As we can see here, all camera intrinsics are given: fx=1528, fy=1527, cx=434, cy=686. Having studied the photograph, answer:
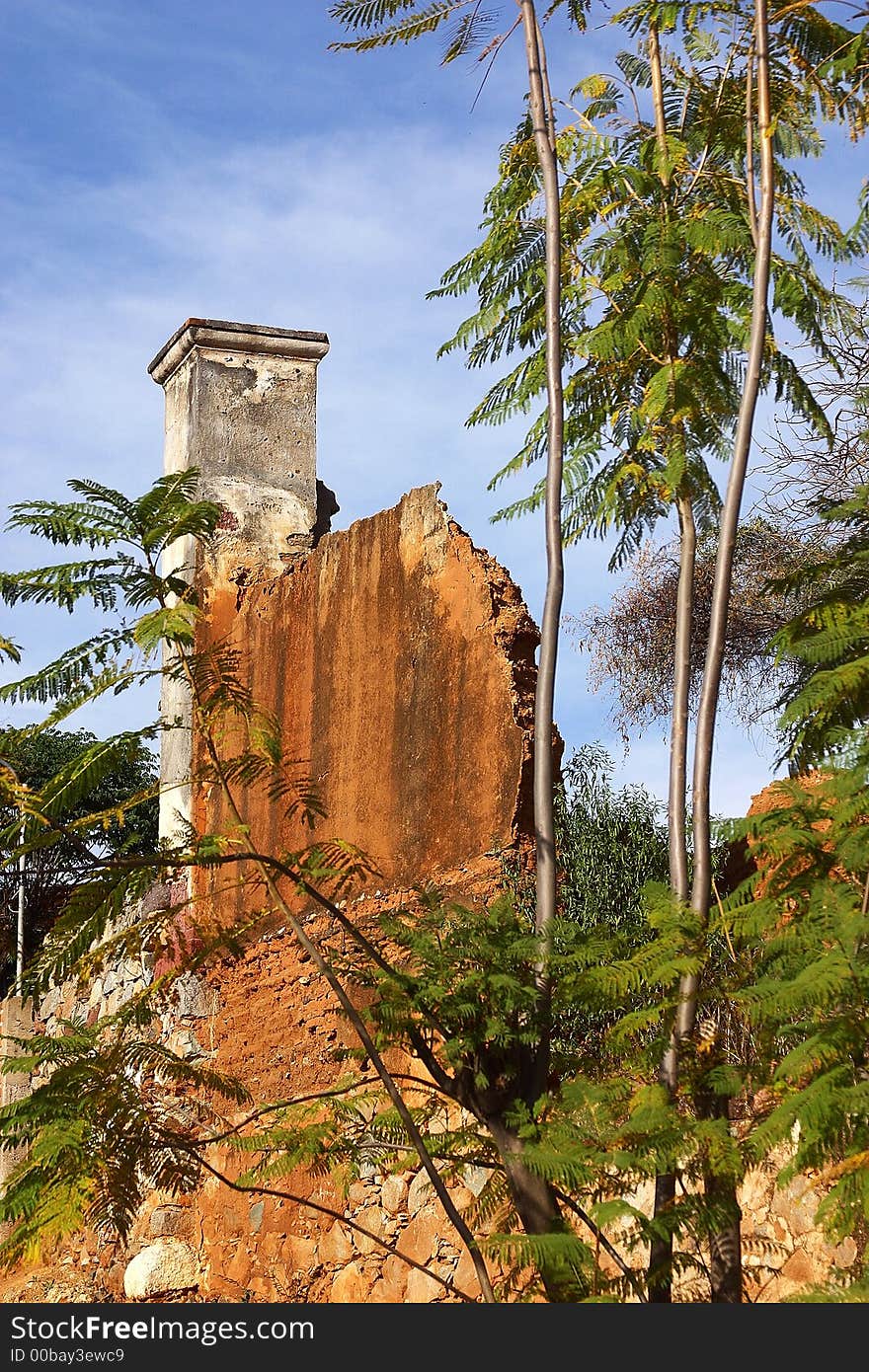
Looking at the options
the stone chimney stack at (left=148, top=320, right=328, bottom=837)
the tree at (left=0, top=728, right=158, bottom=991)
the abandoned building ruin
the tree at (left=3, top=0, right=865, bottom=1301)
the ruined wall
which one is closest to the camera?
the tree at (left=3, top=0, right=865, bottom=1301)

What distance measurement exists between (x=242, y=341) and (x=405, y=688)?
3869 millimetres

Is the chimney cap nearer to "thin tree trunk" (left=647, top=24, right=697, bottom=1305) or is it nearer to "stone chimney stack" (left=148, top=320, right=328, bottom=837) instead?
"stone chimney stack" (left=148, top=320, right=328, bottom=837)

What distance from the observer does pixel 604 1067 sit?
16.6 ft

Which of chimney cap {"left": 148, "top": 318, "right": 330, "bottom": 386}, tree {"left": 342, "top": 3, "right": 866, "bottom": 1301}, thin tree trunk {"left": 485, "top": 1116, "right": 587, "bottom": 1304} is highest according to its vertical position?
chimney cap {"left": 148, "top": 318, "right": 330, "bottom": 386}

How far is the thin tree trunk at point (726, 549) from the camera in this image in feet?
16.0

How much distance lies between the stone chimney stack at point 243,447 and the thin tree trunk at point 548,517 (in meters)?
5.41

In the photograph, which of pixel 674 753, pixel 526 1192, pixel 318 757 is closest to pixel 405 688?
pixel 318 757

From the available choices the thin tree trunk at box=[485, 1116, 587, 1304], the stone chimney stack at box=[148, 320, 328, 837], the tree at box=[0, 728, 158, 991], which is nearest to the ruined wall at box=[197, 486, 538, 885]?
the stone chimney stack at box=[148, 320, 328, 837]

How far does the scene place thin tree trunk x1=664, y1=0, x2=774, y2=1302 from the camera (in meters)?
4.87

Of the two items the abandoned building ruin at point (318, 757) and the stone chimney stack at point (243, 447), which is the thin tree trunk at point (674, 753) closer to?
the abandoned building ruin at point (318, 757)

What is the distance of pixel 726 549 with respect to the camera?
5000 millimetres

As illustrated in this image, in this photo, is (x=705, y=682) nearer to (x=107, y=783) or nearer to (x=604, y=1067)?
(x=604, y=1067)

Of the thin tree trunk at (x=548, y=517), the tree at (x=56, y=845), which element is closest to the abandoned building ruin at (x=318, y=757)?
the thin tree trunk at (x=548, y=517)

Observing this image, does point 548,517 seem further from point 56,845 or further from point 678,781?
point 56,845
